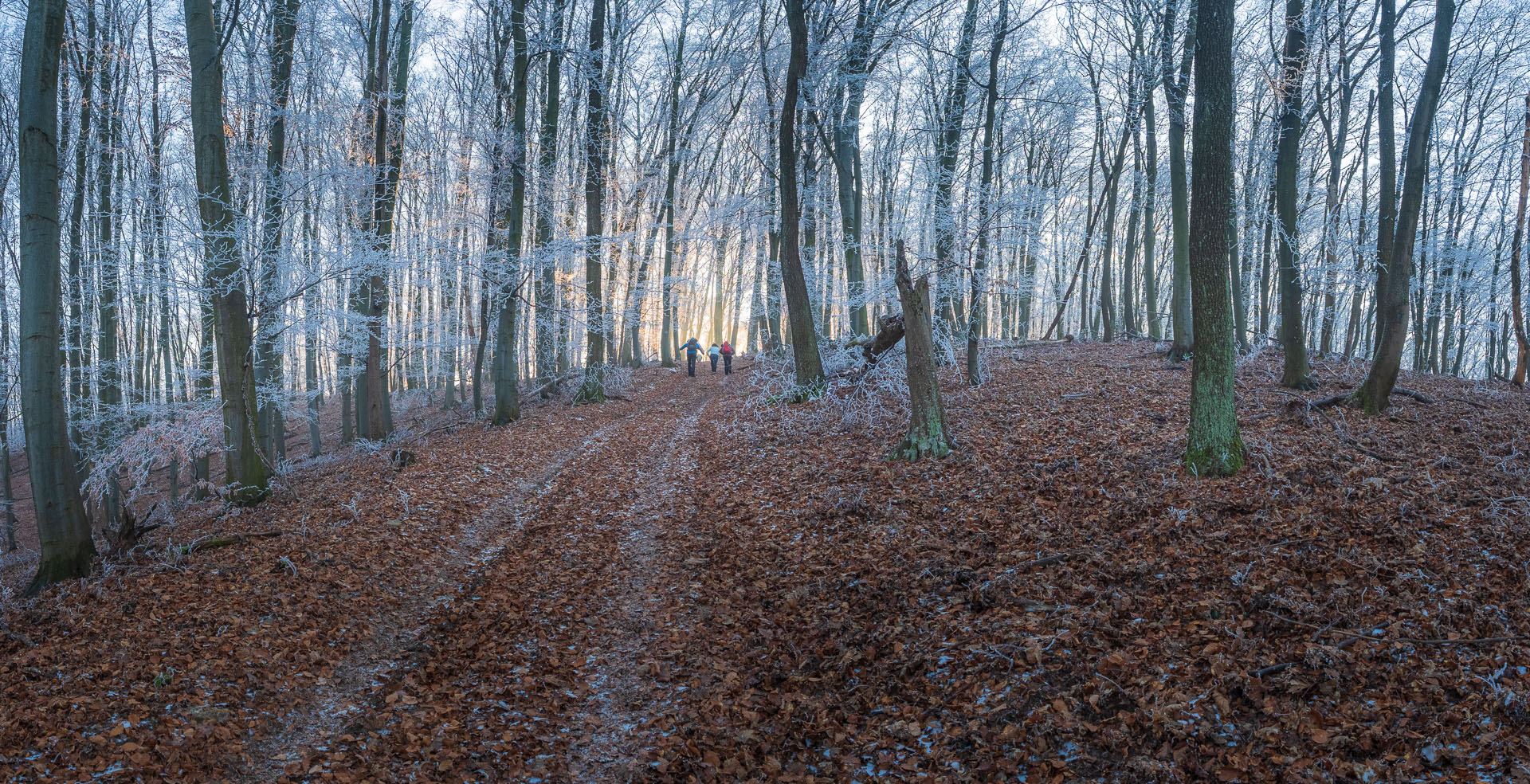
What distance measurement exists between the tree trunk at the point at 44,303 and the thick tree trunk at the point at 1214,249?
10.1 m

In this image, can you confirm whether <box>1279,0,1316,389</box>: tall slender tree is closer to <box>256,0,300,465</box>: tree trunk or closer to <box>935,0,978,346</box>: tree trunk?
<box>935,0,978,346</box>: tree trunk

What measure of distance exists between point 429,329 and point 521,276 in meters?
6.25

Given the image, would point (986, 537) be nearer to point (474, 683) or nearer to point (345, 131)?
point (474, 683)

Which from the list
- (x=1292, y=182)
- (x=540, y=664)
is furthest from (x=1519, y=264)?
(x=540, y=664)

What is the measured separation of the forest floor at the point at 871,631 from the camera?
133 inches

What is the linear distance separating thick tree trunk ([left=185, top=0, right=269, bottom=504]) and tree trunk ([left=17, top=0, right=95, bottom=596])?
1.95 m

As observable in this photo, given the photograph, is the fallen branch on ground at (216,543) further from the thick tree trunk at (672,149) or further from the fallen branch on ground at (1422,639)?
the thick tree trunk at (672,149)

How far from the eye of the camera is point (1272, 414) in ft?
28.8

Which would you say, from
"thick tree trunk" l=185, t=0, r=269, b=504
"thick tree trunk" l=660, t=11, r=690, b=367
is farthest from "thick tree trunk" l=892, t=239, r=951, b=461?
"thick tree trunk" l=660, t=11, r=690, b=367

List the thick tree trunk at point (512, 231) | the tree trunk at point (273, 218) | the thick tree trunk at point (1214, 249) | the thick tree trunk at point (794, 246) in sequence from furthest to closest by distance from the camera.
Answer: the thick tree trunk at point (512, 231) < the thick tree trunk at point (794, 246) < the tree trunk at point (273, 218) < the thick tree trunk at point (1214, 249)

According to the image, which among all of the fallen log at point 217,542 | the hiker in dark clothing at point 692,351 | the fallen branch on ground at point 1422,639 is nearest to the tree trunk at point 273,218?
the fallen log at point 217,542

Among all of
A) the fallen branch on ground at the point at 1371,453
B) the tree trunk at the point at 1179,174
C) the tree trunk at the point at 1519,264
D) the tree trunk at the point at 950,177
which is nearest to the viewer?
the fallen branch on ground at the point at 1371,453

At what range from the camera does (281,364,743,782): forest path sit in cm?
378

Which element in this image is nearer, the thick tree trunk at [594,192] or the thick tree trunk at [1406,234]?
the thick tree trunk at [1406,234]
